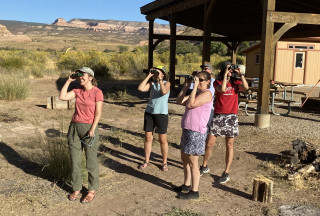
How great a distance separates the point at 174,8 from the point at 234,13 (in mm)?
2272

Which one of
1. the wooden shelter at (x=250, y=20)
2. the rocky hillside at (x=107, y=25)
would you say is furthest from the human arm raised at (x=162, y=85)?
the rocky hillside at (x=107, y=25)

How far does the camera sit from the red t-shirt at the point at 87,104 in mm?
3980

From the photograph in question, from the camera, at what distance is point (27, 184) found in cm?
455

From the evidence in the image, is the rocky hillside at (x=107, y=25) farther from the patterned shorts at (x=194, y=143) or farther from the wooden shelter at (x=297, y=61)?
the patterned shorts at (x=194, y=143)

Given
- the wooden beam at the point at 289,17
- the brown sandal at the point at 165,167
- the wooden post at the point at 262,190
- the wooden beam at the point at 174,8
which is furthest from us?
the wooden beam at the point at 174,8

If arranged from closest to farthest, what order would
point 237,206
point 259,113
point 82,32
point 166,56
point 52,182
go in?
1. point 237,206
2. point 52,182
3. point 259,113
4. point 166,56
5. point 82,32

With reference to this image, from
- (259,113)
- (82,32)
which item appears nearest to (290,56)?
(259,113)

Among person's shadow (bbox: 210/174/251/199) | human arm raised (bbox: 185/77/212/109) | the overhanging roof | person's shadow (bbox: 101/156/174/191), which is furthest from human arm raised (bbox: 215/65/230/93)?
the overhanging roof

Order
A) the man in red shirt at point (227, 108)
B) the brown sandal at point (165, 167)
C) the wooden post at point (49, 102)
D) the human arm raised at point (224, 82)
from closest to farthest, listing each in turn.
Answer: the human arm raised at point (224, 82) → the man in red shirt at point (227, 108) → the brown sandal at point (165, 167) → the wooden post at point (49, 102)

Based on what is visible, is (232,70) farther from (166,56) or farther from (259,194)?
(166,56)

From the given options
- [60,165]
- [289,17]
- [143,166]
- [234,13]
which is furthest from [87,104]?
[234,13]

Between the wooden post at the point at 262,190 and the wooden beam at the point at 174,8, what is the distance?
730 cm

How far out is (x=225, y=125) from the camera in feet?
15.2

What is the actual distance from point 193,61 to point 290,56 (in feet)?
43.8
